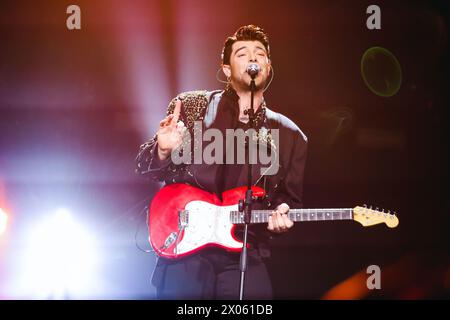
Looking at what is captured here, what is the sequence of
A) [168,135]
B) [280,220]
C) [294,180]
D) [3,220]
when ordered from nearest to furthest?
1. [280,220]
2. [168,135]
3. [294,180]
4. [3,220]

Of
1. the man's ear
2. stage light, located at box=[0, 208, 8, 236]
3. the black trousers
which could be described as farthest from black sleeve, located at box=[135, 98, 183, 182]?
stage light, located at box=[0, 208, 8, 236]

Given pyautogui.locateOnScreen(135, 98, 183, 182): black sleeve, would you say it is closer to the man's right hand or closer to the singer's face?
the man's right hand

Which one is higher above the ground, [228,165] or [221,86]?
[221,86]

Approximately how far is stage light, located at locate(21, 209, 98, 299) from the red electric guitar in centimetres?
83

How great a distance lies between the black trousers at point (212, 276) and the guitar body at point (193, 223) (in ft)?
0.29

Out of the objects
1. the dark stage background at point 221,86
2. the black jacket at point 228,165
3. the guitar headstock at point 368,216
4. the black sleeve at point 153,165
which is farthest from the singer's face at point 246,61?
the guitar headstock at point 368,216

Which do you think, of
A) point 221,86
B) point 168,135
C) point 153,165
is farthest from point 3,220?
point 221,86

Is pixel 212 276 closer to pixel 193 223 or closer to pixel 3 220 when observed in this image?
pixel 193 223

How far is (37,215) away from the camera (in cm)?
410

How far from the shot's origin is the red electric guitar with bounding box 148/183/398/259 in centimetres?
341

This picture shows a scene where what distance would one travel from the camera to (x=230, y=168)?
12.0 ft

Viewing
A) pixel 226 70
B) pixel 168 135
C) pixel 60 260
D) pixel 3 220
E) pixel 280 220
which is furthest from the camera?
pixel 3 220

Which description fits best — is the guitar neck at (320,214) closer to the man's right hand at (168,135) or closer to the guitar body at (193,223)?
the guitar body at (193,223)

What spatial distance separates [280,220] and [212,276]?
0.60 metres
